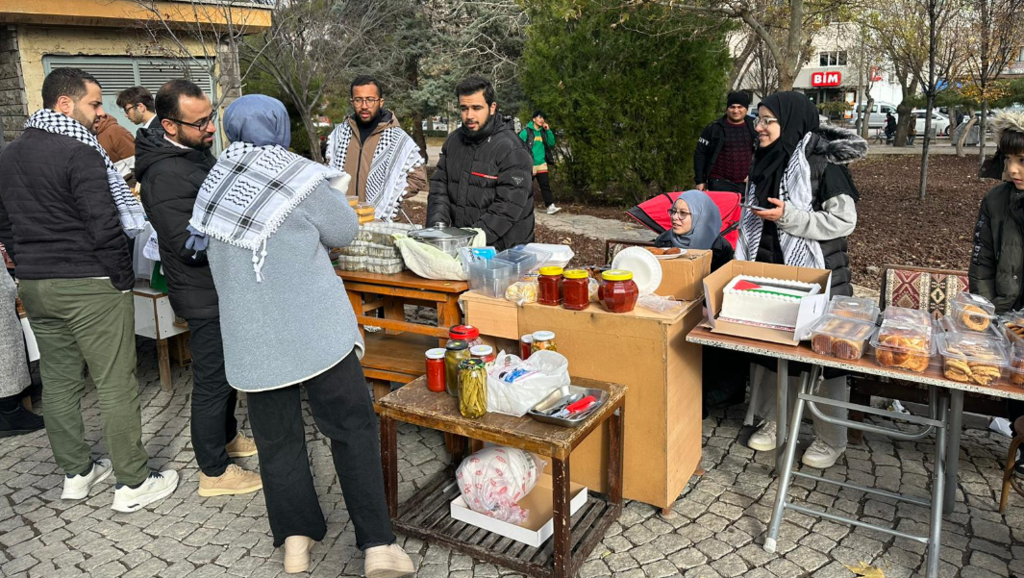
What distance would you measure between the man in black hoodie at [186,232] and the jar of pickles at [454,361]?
3.65ft

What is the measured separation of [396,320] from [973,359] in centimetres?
282

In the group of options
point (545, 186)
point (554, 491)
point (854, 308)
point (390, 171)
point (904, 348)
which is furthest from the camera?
point (545, 186)

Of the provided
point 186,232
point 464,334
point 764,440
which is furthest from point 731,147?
point 186,232

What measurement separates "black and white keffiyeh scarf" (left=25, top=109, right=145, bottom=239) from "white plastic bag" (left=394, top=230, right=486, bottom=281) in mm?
1260

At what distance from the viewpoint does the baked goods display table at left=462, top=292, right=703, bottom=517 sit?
311 cm

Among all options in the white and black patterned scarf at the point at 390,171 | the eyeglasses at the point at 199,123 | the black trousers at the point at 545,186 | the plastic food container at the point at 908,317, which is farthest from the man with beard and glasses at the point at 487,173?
the black trousers at the point at 545,186

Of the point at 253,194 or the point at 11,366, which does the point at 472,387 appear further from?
the point at 11,366

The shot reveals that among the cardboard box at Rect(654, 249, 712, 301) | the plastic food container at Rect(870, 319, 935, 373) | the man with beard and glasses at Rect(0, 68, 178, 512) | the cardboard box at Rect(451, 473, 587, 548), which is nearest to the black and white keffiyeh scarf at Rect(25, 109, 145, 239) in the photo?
the man with beard and glasses at Rect(0, 68, 178, 512)

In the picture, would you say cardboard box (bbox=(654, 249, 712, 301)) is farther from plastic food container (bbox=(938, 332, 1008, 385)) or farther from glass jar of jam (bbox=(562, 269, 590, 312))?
plastic food container (bbox=(938, 332, 1008, 385))

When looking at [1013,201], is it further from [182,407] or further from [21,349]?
[21,349]

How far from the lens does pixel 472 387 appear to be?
9.23 feet

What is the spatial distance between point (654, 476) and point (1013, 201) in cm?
205

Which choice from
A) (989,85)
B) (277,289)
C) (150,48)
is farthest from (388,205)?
(989,85)

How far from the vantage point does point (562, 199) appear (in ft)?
41.9
